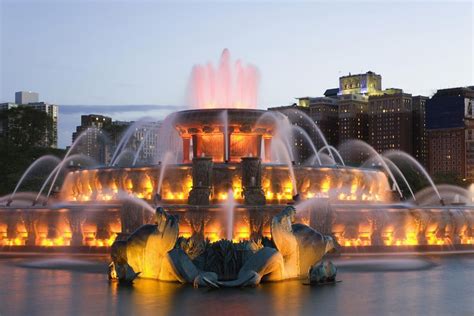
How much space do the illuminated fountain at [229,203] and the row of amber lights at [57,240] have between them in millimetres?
42

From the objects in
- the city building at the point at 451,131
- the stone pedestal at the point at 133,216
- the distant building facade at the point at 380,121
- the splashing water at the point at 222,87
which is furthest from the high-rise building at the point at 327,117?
the stone pedestal at the point at 133,216

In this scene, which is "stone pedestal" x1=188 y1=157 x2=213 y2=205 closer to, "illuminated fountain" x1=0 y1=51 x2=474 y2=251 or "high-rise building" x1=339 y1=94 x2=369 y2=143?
"illuminated fountain" x1=0 y1=51 x2=474 y2=251

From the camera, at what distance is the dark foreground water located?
1723cm

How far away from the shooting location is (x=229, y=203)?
34.2 meters

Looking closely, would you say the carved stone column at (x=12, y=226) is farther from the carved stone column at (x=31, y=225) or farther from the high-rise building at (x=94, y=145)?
the high-rise building at (x=94, y=145)

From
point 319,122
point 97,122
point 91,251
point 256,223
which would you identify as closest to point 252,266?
point 256,223

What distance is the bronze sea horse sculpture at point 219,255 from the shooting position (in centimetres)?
2184

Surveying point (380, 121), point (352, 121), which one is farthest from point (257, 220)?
point (352, 121)

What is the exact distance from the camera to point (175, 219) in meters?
22.4

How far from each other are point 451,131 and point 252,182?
136164 mm

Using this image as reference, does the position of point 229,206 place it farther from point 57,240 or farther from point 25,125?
point 25,125

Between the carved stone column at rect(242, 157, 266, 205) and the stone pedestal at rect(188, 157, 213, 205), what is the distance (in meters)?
1.50

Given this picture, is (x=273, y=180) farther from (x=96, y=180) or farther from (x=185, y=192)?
(x=96, y=180)

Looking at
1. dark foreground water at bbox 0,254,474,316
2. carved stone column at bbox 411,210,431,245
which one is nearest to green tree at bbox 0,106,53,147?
carved stone column at bbox 411,210,431,245
